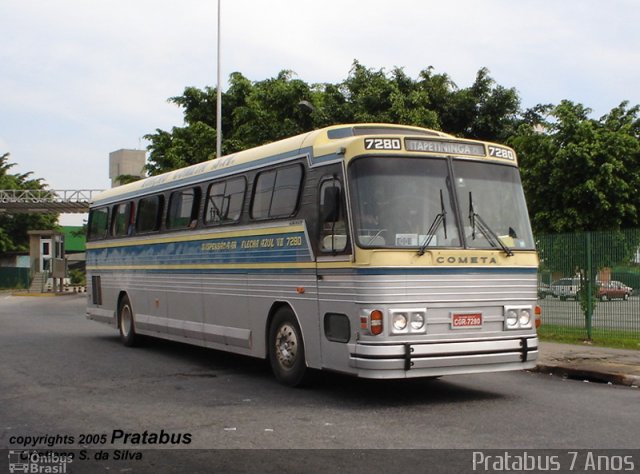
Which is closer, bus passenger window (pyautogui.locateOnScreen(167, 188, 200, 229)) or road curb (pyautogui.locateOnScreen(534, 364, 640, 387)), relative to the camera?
road curb (pyautogui.locateOnScreen(534, 364, 640, 387))

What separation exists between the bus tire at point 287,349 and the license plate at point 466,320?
2.02 metres

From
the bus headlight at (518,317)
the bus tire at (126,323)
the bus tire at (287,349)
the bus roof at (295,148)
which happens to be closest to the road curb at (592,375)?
the bus headlight at (518,317)

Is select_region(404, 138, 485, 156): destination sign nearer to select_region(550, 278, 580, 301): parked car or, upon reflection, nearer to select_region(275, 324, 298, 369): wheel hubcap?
select_region(275, 324, 298, 369): wheel hubcap

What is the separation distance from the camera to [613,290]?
1659cm

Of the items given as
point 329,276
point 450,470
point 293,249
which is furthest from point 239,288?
point 450,470

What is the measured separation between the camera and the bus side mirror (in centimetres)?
984

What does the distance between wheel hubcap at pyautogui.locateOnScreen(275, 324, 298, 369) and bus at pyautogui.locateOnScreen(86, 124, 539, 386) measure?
3 centimetres

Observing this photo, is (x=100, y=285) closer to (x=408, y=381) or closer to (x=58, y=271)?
(x=408, y=381)

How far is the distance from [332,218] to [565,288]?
30.0 feet

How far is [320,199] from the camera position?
10.3 meters

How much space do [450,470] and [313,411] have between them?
2.91 meters

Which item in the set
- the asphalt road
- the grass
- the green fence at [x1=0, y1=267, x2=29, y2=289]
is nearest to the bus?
the asphalt road

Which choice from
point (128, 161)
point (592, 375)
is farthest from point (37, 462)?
point (128, 161)

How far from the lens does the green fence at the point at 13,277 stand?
2297 inches
